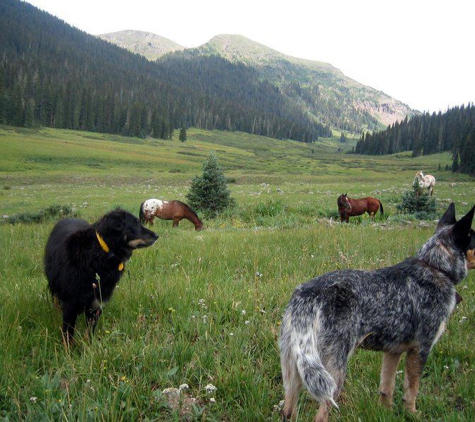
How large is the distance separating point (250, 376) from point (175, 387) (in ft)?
2.59

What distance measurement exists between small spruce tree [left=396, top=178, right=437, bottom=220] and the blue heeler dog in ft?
55.0

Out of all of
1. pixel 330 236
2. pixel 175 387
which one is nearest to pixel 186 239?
pixel 330 236

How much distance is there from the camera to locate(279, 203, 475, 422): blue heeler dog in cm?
290

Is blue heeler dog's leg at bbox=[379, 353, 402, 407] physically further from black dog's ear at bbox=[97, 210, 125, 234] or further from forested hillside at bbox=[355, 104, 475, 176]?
forested hillside at bbox=[355, 104, 475, 176]

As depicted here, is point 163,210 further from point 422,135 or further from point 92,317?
point 422,135

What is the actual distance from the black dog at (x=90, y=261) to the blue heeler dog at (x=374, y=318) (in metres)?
2.86

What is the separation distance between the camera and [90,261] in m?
4.89

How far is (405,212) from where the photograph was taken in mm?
20406

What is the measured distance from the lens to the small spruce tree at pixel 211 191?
1978cm

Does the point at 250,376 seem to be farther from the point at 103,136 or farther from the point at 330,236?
the point at 103,136

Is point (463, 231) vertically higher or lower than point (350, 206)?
higher

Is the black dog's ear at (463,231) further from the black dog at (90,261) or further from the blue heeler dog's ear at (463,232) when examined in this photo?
the black dog at (90,261)

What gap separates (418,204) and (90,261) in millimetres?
19882

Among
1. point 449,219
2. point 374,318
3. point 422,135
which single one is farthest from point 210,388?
point 422,135
